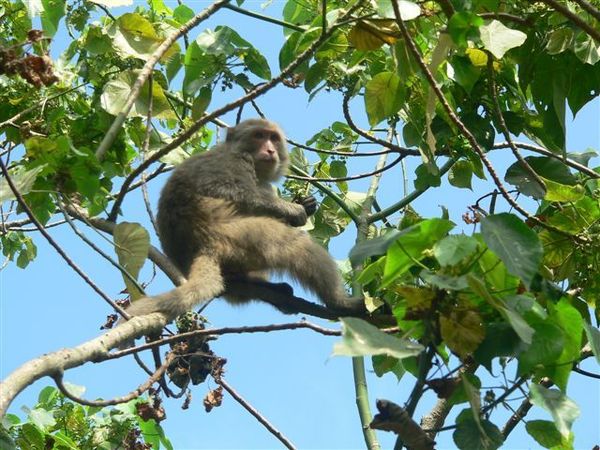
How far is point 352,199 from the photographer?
734 cm

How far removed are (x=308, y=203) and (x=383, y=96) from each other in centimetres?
261

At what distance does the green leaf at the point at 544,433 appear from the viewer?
3.29m

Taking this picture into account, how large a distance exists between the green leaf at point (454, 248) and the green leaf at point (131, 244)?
219 cm

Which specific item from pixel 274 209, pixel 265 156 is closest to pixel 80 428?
pixel 274 209

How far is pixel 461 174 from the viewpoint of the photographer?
579 centimetres

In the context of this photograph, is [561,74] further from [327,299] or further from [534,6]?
[327,299]

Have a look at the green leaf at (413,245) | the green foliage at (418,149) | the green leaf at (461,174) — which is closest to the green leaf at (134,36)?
the green foliage at (418,149)

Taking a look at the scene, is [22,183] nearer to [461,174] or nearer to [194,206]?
[461,174]

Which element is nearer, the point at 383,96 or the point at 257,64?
the point at 383,96

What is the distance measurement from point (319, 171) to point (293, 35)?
2458 mm

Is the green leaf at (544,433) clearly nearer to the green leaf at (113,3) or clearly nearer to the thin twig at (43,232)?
the thin twig at (43,232)

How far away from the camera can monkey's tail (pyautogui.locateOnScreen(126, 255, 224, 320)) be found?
5223mm

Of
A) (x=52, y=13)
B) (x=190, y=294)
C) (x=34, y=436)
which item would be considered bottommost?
(x=34, y=436)

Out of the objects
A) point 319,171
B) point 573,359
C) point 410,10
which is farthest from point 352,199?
point 573,359
